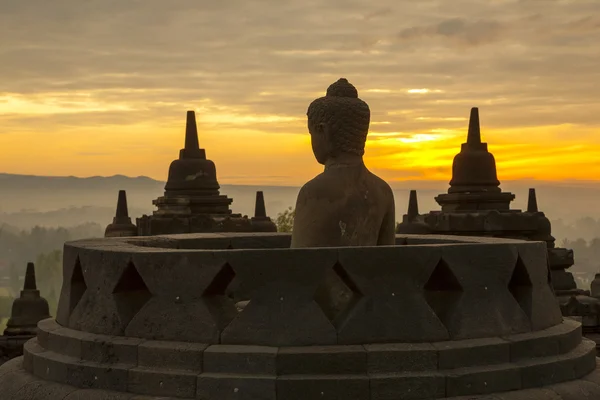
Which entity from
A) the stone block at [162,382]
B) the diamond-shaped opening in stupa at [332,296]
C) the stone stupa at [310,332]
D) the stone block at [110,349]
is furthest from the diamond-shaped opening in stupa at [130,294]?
the diamond-shaped opening in stupa at [332,296]

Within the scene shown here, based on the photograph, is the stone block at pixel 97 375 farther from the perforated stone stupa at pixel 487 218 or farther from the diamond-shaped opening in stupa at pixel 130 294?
the perforated stone stupa at pixel 487 218

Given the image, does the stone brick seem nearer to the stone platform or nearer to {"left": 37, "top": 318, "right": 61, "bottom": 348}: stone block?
the stone platform

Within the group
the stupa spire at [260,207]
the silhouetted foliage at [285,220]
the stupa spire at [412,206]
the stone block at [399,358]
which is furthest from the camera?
the silhouetted foliage at [285,220]

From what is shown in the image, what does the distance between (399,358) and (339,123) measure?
85.6 inches

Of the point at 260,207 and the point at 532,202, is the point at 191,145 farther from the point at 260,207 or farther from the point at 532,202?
the point at 532,202

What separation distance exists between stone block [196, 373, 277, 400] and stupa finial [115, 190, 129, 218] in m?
20.8

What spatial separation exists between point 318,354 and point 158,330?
105 centimetres

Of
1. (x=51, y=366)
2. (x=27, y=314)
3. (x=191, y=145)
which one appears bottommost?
(x=27, y=314)

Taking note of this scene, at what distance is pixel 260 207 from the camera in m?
27.2

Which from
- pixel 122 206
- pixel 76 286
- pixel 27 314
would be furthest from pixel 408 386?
pixel 122 206

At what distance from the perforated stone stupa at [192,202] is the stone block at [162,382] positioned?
16.1 m

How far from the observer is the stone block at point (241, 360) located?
17.7 feet

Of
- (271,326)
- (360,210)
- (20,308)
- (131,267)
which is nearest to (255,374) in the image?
(271,326)

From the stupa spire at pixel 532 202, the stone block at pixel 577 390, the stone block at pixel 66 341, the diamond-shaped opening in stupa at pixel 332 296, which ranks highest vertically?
the stupa spire at pixel 532 202
